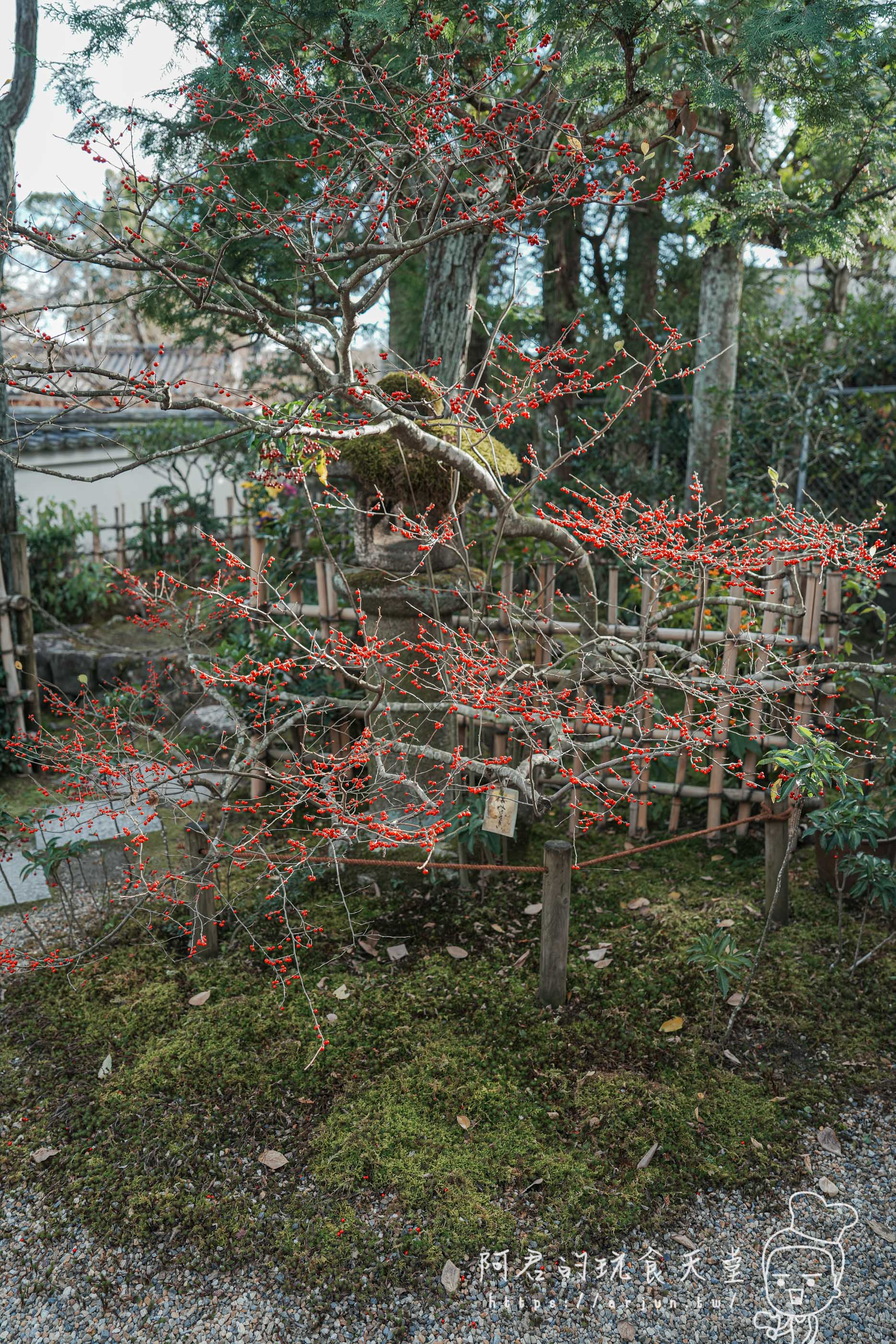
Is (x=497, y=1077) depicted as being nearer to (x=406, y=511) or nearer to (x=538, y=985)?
(x=538, y=985)

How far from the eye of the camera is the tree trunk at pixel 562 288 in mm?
8273

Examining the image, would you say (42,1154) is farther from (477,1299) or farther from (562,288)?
(562,288)

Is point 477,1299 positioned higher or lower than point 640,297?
lower

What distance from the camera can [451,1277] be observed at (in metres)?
2.30

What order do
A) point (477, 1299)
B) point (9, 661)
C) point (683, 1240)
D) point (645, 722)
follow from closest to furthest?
point (477, 1299) → point (683, 1240) → point (645, 722) → point (9, 661)

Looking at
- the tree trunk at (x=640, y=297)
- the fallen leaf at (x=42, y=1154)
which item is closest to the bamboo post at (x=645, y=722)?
the fallen leaf at (x=42, y=1154)

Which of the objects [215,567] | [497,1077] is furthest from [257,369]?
[497,1077]

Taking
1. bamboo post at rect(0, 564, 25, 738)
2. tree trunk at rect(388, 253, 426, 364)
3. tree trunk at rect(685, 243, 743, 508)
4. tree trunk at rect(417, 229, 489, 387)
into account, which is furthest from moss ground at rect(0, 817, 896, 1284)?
tree trunk at rect(388, 253, 426, 364)

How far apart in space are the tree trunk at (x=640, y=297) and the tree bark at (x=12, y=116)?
16.4ft

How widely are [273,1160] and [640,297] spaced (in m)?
8.00

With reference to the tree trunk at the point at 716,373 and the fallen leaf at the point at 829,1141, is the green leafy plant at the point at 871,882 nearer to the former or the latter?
the fallen leaf at the point at 829,1141

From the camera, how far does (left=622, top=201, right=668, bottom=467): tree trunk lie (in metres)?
8.40

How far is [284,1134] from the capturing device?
2771 millimetres

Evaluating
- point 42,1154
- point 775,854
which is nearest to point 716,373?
point 775,854
